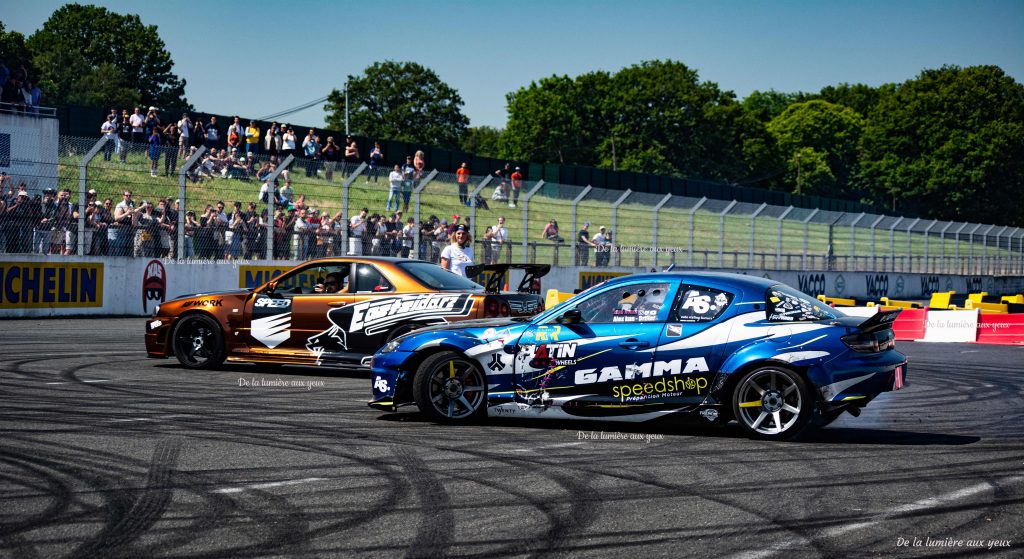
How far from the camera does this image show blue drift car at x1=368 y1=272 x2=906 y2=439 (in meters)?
8.18

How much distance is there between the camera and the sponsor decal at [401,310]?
39.1ft

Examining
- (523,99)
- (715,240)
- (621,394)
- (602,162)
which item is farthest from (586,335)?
(523,99)

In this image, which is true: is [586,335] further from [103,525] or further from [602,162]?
[602,162]

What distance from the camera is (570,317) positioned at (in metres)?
8.72

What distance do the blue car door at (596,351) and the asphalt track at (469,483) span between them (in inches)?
10.8

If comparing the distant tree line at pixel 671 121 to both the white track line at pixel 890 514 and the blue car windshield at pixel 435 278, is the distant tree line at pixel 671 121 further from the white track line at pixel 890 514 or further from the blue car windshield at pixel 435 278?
the white track line at pixel 890 514

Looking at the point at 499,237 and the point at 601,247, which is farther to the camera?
the point at 601,247

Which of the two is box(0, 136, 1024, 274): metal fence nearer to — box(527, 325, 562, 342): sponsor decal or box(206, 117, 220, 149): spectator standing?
box(206, 117, 220, 149): spectator standing

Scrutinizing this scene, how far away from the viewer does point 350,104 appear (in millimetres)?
96312

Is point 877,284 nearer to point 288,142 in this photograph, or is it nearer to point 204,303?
point 288,142

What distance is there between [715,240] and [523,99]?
70.6 meters

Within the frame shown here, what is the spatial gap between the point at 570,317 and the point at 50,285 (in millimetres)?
15401

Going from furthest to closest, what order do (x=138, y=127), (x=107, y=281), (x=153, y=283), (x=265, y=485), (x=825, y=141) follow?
(x=825, y=141)
(x=138, y=127)
(x=153, y=283)
(x=107, y=281)
(x=265, y=485)

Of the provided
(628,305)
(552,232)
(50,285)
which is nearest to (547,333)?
(628,305)
